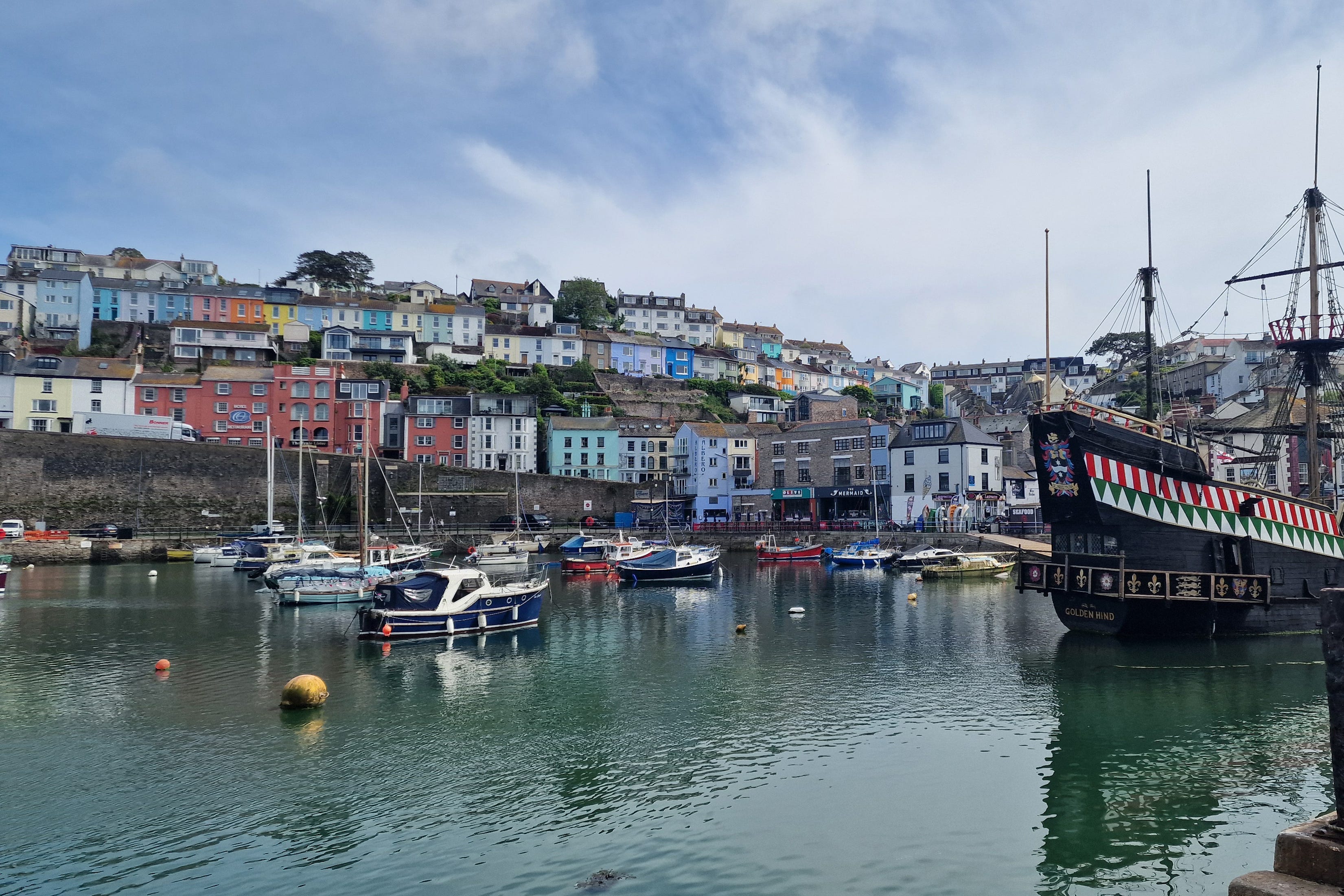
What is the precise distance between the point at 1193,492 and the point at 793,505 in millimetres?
58384

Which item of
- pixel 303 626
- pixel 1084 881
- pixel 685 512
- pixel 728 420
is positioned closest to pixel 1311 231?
pixel 1084 881

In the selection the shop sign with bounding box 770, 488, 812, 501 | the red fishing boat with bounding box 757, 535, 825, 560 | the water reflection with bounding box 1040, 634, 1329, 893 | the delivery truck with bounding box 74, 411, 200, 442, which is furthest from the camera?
the shop sign with bounding box 770, 488, 812, 501

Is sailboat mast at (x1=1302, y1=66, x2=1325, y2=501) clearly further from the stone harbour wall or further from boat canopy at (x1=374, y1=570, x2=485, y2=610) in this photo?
the stone harbour wall

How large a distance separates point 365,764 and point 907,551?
53488 millimetres

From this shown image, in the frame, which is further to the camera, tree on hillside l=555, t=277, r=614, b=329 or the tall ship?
tree on hillside l=555, t=277, r=614, b=329

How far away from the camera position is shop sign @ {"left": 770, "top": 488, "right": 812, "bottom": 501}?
82.7 m

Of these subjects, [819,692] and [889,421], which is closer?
[819,692]

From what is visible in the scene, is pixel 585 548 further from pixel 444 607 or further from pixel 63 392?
pixel 63 392

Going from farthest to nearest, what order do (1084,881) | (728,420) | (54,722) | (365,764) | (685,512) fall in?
(728,420) < (685,512) < (54,722) < (365,764) < (1084,881)

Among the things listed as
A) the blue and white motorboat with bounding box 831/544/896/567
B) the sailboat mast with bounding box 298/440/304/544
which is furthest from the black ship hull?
the sailboat mast with bounding box 298/440/304/544

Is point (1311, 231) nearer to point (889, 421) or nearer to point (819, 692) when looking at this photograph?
point (819, 692)

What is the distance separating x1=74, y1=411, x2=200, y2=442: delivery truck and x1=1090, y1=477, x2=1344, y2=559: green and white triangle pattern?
68725mm

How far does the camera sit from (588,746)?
1789 cm

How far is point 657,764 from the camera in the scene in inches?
658
